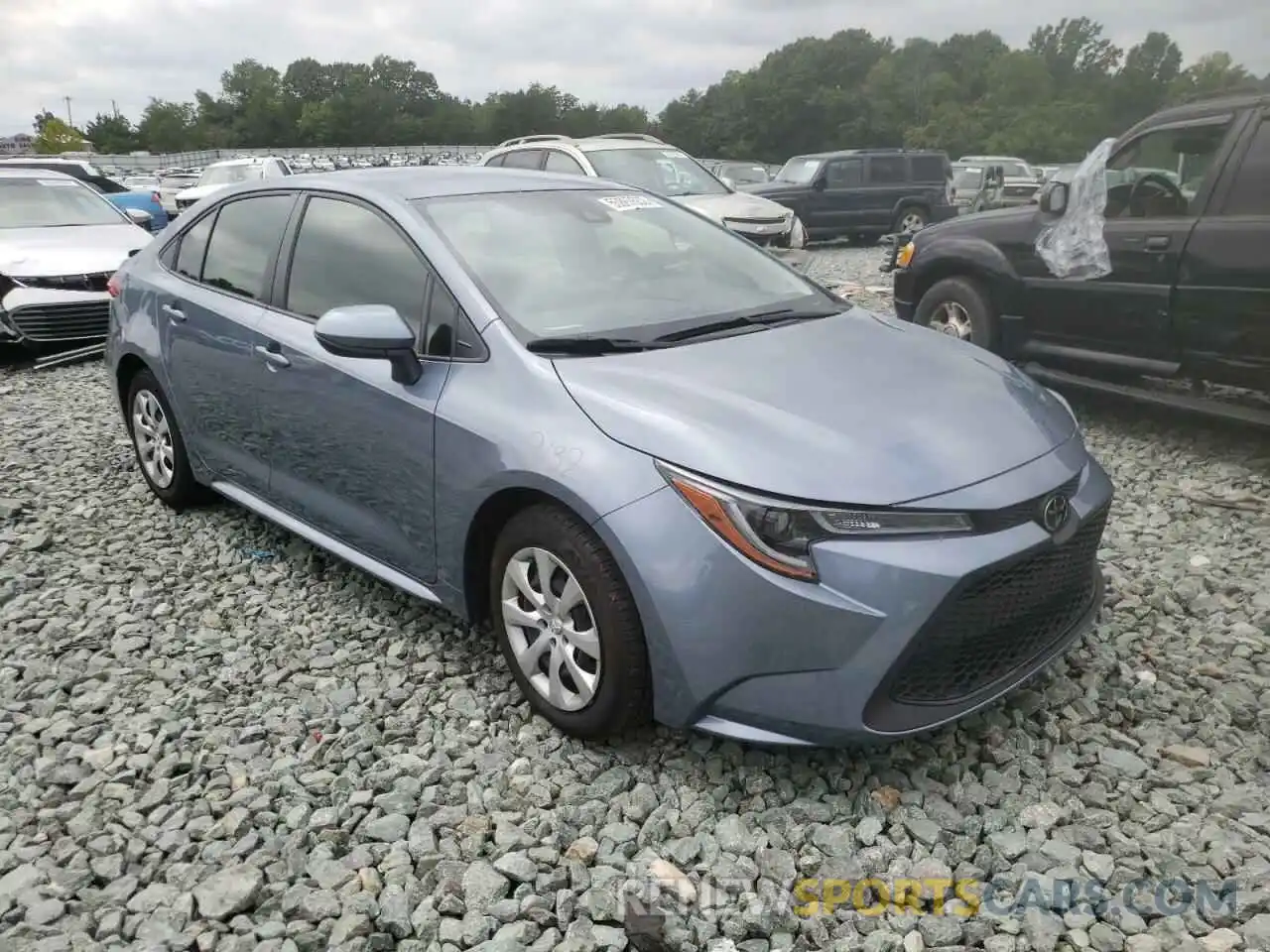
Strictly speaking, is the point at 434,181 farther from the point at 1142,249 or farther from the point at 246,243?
the point at 1142,249

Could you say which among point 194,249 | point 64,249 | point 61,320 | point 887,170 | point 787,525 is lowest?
point 61,320

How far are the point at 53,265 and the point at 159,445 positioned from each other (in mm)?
4725

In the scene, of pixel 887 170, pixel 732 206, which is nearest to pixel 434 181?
pixel 732 206

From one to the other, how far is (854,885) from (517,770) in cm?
100

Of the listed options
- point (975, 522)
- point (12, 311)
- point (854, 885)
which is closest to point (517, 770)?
point (854, 885)

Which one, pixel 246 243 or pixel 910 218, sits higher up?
pixel 246 243

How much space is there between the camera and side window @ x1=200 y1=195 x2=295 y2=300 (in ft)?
13.4

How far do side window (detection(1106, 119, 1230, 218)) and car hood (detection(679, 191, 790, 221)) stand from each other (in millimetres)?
6573

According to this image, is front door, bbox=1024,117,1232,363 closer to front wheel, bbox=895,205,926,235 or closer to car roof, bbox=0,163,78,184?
car roof, bbox=0,163,78,184

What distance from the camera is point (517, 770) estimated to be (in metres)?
2.96

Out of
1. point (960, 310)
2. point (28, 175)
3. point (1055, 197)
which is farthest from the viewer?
point (28, 175)

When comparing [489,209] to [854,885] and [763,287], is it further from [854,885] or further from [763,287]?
[854,885]

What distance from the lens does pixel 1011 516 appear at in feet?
8.68

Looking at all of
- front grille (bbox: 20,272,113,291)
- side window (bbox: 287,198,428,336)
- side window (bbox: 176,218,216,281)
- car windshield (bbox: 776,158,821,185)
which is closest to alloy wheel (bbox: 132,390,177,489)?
side window (bbox: 176,218,216,281)
